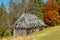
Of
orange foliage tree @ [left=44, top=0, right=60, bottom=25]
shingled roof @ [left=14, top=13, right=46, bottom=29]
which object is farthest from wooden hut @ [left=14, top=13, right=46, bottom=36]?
orange foliage tree @ [left=44, top=0, right=60, bottom=25]

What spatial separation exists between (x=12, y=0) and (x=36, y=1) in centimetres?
816

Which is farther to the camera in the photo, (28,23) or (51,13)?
(51,13)

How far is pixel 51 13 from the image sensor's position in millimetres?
60469

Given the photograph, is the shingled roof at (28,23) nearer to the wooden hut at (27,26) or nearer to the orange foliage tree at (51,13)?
the wooden hut at (27,26)

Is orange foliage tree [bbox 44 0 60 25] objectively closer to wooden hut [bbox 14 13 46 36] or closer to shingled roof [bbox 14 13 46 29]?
shingled roof [bbox 14 13 46 29]

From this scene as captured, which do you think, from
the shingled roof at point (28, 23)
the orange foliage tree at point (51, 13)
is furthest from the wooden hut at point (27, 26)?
the orange foliage tree at point (51, 13)

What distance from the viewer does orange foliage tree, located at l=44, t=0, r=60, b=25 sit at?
198 ft

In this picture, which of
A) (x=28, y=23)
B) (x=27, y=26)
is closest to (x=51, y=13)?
(x=28, y=23)

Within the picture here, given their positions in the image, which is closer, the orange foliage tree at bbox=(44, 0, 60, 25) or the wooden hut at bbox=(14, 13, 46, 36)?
the wooden hut at bbox=(14, 13, 46, 36)

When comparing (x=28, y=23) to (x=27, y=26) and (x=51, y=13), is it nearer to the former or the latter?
(x=27, y=26)

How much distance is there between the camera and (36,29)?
45.6m

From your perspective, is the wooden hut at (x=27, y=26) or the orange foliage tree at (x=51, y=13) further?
the orange foliage tree at (x=51, y=13)

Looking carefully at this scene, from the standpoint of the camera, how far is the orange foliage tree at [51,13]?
6023 cm

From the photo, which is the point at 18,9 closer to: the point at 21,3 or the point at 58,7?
the point at 21,3
